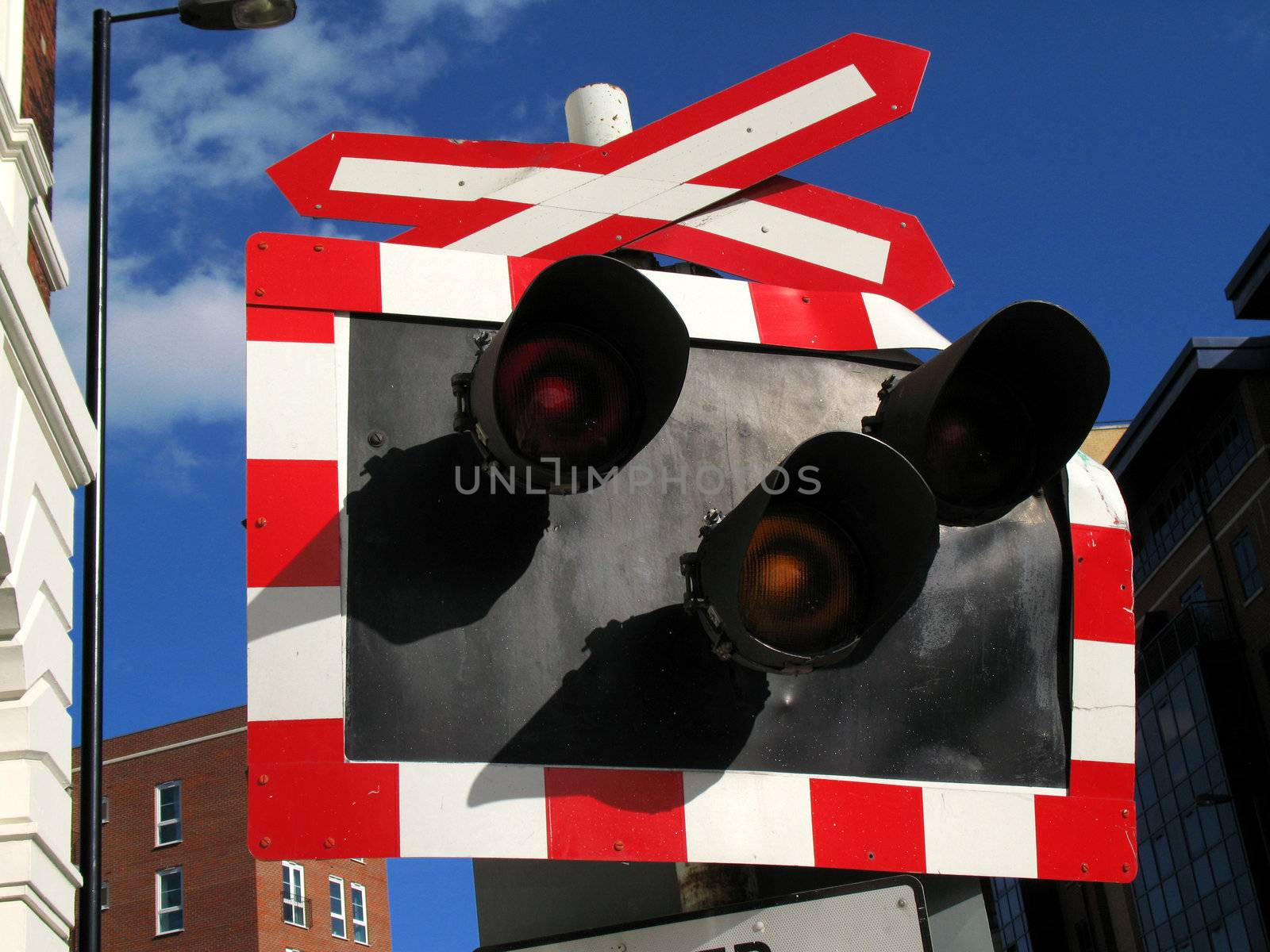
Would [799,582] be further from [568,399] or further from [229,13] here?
[229,13]

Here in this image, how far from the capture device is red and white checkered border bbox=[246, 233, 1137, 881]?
89.2 inches

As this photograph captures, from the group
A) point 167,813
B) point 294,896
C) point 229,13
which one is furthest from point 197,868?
point 229,13

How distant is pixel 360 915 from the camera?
48906 mm

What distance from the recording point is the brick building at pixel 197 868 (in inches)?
1731

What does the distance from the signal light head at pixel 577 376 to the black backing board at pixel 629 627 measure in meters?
0.20

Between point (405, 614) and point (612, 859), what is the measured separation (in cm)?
52

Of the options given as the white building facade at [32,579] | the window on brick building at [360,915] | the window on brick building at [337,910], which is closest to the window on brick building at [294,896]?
the window on brick building at [337,910]

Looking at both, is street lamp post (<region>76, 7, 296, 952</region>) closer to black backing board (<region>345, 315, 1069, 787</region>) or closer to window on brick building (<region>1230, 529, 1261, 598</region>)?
black backing board (<region>345, 315, 1069, 787</region>)

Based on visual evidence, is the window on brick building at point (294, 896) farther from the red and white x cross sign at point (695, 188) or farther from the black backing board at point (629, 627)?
the black backing board at point (629, 627)

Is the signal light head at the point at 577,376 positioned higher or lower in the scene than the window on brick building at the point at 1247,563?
lower

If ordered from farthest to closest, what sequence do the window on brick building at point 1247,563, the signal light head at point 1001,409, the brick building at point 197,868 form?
the brick building at point 197,868
the window on brick building at point 1247,563
the signal light head at point 1001,409

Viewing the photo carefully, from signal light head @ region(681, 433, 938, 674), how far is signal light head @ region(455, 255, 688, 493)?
0.23 metres

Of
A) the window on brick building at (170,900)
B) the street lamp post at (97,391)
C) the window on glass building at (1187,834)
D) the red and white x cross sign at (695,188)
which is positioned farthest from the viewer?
the window on brick building at (170,900)

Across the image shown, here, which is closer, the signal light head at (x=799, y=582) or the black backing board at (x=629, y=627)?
the signal light head at (x=799, y=582)
